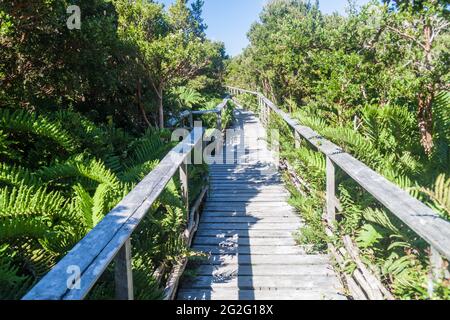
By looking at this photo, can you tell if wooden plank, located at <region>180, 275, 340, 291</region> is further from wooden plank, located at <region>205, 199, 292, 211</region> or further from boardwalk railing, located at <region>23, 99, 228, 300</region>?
wooden plank, located at <region>205, 199, 292, 211</region>

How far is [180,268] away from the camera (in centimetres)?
310

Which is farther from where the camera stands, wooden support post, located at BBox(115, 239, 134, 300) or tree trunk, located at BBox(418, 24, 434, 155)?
tree trunk, located at BBox(418, 24, 434, 155)

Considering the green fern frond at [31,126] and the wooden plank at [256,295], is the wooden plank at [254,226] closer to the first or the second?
the wooden plank at [256,295]

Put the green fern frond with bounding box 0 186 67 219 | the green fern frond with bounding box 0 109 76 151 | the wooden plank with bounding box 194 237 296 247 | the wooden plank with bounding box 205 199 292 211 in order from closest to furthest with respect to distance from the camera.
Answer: the green fern frond with bounding box 0 186 67 219
the green fern frond with bounding box 0 109 76 151
the wooden plank with bounding box 194 237 296 247
the wooden plank with bounding box 205 199 292 211

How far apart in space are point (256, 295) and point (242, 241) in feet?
3.45

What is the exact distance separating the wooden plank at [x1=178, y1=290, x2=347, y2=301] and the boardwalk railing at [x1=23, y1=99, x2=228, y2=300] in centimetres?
35

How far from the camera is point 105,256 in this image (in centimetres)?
146

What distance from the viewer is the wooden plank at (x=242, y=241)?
3961 millimetres

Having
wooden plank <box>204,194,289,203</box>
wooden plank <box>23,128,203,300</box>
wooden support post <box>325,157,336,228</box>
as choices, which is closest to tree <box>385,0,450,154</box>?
wooden support post <box>325,157,336,228</box>

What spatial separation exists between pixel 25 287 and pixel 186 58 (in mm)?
6013

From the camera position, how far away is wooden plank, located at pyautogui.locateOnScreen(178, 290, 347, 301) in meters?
2.97

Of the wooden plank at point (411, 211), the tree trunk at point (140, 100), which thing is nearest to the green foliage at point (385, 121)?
the wooden plank at point (411, 211)

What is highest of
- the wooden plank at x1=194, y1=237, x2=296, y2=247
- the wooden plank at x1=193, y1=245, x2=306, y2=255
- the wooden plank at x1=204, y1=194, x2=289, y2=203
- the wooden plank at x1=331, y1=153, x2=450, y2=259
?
the wooden plank at x1=331, y1=153, x2=450, y2=259
